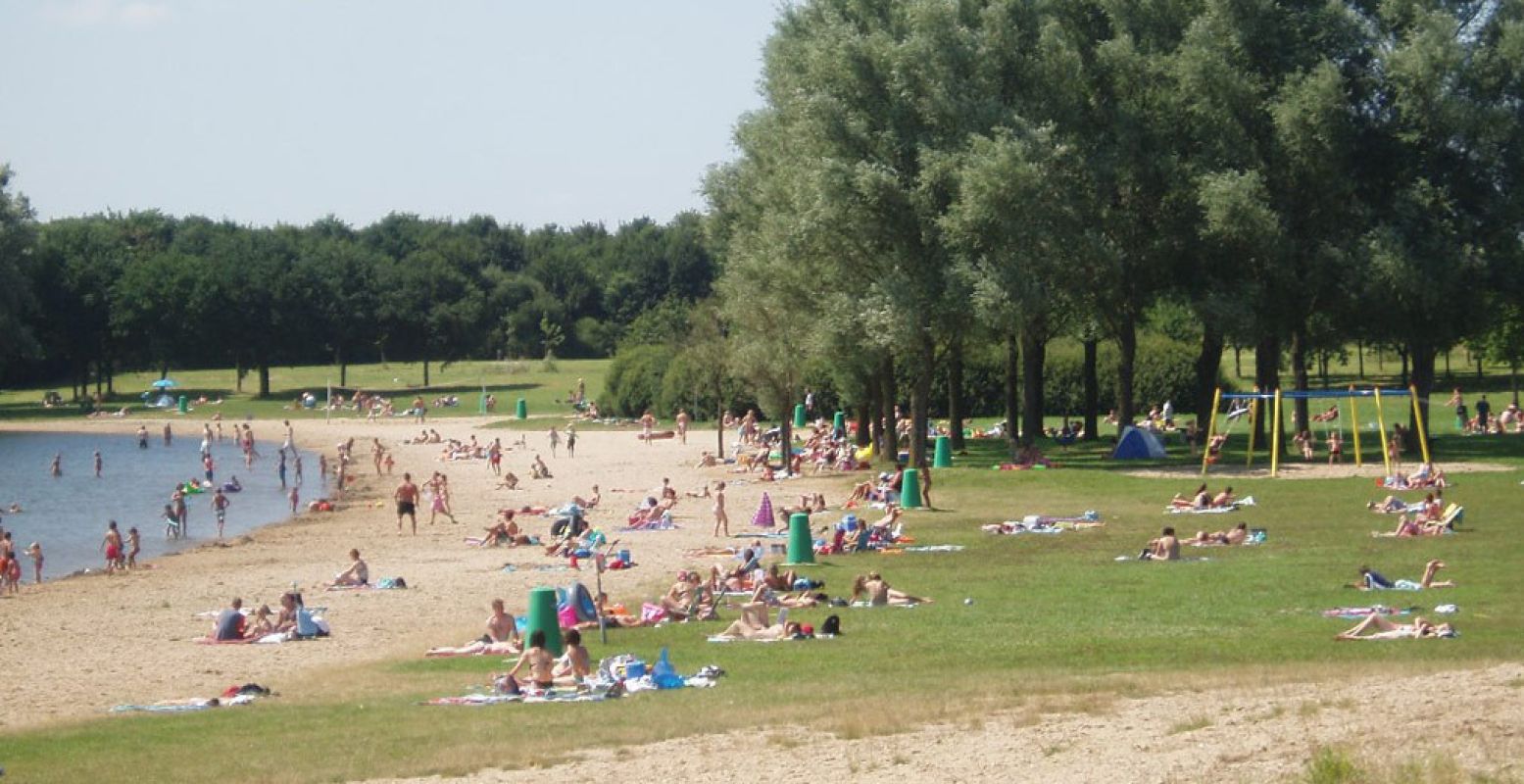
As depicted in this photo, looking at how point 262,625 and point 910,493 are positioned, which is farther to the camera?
point 910,493

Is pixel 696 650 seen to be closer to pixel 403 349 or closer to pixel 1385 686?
pixel 1385 686

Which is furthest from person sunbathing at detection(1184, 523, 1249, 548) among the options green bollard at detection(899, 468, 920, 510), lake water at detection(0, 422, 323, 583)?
lake water at detection(0, 422, 323, 583)

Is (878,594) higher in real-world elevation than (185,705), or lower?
higher

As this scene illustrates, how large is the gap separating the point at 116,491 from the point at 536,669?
Answer: 46238 mm

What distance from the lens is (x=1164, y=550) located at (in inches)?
1085

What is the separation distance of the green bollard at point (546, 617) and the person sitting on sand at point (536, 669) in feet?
2.66

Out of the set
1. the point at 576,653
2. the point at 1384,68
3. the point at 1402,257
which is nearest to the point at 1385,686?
the point at 576,653

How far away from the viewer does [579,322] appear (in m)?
144

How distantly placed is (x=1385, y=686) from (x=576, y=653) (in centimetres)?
829

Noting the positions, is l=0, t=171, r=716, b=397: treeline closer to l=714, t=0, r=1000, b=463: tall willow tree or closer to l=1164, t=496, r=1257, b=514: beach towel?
l=714, t=0, r=1000, b=463: tall willow tree

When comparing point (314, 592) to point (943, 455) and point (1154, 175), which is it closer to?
point (943, 455)

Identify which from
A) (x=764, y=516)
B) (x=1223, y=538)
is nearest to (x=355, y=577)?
(x=764, y=516)

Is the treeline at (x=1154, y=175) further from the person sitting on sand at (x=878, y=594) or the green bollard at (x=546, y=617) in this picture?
the green bollard at (x=546, y=617)

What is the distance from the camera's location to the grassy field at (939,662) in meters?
15.2
